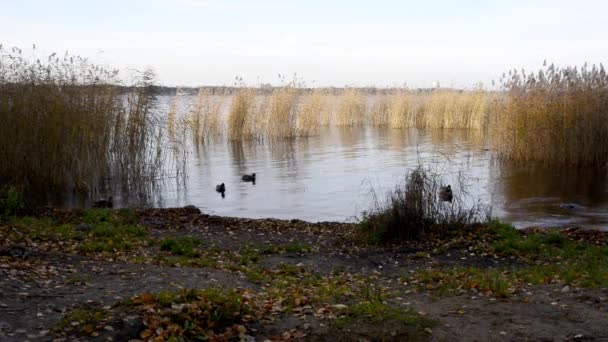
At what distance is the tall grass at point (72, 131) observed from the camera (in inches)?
564

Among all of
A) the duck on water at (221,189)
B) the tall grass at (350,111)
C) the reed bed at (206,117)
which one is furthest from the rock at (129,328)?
the tall grass at (350,111)

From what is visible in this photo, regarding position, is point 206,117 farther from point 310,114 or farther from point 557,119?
point 557,119

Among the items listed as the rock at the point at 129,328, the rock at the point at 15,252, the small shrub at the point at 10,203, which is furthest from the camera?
the small shrub at the point at 10,203

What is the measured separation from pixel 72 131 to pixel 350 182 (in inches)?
301

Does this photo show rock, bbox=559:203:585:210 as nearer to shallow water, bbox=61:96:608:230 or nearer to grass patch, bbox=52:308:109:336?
shallow water, bbox=61:96:608:230

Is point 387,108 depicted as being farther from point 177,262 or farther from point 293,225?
point 177,262

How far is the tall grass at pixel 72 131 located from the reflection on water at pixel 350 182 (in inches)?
53.4

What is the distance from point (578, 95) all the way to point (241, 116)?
16.7 meters

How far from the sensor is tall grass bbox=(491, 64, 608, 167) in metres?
19.2

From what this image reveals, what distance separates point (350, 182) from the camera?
18438 millimetres

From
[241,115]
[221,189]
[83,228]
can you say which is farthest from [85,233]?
[241,115]

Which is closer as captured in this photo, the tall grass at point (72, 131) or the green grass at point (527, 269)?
the green grass at point (527, 269)

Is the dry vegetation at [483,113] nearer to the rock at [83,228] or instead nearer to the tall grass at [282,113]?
the tall grass at [282,113]

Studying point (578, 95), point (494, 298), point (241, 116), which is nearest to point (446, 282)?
point (494, 298)
